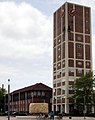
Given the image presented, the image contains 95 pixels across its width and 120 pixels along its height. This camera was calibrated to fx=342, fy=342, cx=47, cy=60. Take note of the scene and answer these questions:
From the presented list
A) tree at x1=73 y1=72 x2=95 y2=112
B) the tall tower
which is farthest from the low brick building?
tree at x1=73 y1=72 x2=95 y2=112

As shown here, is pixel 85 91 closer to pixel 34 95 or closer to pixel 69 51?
pixel 69 51

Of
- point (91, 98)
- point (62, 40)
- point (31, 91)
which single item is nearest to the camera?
point (91, 98)

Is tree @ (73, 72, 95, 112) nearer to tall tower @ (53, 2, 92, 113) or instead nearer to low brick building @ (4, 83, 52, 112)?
tall tower @ (53, 2, 92, 113)

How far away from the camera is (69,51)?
11794 centimetres

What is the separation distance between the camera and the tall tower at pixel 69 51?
384 ft

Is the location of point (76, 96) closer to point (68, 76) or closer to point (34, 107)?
point (68, 76)

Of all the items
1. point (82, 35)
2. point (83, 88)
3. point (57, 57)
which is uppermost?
point (82, 35)

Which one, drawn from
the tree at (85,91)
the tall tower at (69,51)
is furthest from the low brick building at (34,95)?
the tree at (85,91)

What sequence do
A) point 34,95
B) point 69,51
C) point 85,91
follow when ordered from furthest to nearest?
point 34,95 → point 69,51 → point 85,91

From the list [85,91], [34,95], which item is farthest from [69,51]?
[34,95]

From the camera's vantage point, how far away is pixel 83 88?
346 feet

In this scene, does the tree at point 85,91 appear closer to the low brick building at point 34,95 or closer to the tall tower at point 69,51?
the tall tower at point 69,51

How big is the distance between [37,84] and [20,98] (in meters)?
11.4

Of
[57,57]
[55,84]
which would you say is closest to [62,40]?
[57,57]
